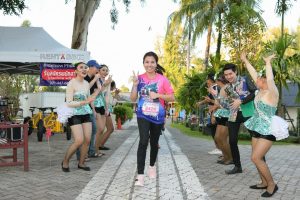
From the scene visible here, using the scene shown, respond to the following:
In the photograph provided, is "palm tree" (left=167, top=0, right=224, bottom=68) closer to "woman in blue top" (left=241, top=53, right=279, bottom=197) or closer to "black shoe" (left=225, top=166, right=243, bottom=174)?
"black shoe" (left=225, top=166, right=243, bottom=174)

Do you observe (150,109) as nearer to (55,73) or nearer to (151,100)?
(151,100)

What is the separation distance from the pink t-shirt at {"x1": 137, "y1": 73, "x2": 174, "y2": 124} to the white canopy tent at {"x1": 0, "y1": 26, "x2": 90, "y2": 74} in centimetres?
484

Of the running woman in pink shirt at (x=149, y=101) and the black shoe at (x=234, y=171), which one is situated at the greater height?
the running woman in pink shirt at (x=149, y=101)

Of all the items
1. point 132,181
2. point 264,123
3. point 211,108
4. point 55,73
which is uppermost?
point 55,73

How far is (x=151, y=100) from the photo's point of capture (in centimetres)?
558

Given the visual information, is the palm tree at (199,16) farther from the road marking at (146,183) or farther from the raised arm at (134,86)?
the raised arm at (134,86)

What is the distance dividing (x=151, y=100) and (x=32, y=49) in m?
5.68

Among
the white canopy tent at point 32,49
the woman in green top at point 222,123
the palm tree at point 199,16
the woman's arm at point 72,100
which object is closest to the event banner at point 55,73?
the white canopy tent at point 32,49

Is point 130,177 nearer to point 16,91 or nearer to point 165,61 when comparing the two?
point 165,61

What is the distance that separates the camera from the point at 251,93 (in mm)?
6070

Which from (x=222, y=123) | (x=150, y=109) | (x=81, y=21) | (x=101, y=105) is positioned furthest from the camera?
(x=81, y=21)

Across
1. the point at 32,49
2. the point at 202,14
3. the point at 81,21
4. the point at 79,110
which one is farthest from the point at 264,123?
the point at 202,14

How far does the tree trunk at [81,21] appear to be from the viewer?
1500 centimetres

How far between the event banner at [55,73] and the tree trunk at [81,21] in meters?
2.56
